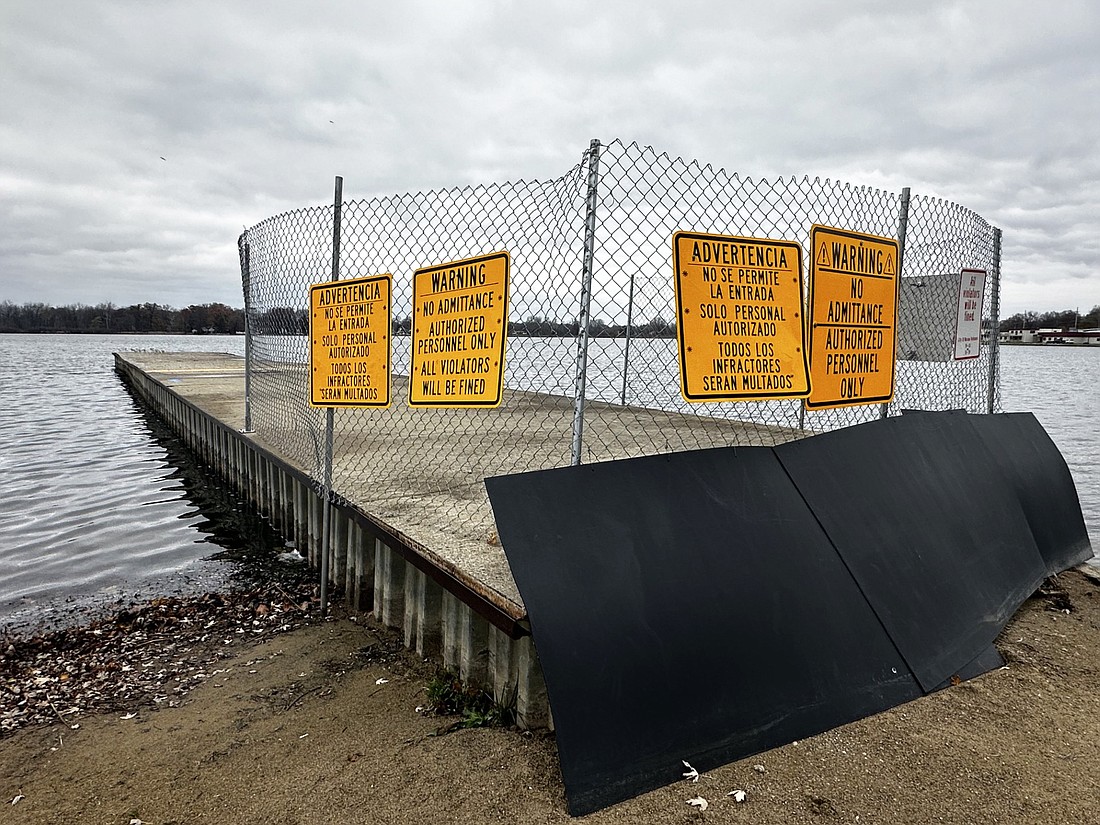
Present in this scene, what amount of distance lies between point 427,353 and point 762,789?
2701 mm

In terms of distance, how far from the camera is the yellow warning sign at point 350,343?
4562mm

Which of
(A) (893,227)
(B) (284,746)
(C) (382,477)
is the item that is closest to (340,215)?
(C) (382,477)

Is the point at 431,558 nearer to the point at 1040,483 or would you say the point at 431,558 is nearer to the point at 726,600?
the point at 726,600

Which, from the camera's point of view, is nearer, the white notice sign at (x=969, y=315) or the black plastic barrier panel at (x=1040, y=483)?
the black plastic barrier panel at (x=1040, y=483)

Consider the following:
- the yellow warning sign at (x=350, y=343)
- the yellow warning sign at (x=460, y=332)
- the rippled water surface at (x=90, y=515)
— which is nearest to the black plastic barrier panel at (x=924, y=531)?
the yellow warning sign at (x=460, y=332)

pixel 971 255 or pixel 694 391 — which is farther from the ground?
pixel 971 255

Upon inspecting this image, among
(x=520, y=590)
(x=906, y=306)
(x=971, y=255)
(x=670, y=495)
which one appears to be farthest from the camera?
(x=971, y=255)

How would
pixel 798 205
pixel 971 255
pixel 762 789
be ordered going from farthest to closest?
pixel 971 255 < pixel 798 205 < pixel 762 789

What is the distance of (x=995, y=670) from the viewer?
3713mm

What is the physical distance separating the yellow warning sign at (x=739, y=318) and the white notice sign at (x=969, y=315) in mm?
2598

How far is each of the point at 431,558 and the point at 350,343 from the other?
1600 mm

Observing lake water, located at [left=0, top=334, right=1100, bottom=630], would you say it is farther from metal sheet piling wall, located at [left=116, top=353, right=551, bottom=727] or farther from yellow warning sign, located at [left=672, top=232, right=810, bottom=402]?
yellow warning sign, located at [left=672, top=232, right=810, bottom=402]

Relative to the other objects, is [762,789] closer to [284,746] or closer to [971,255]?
[284,746]

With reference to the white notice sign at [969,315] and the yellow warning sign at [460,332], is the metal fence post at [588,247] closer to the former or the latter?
the yellow warning sign at [460,332]
